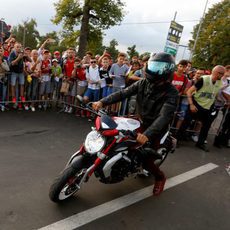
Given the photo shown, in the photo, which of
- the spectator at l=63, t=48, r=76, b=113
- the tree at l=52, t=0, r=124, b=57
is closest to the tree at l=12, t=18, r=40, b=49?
the tree at l=52, t=0, r=124, b=57

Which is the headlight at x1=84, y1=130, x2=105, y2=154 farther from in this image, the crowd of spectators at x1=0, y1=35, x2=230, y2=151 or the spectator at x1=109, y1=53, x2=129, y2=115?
the spectator at x1=109, y1=53, x2=129, y2=115

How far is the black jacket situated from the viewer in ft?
9.79

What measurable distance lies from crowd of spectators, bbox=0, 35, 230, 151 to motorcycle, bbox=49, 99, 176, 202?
3283 mm

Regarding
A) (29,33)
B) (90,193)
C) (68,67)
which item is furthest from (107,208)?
(29,33)

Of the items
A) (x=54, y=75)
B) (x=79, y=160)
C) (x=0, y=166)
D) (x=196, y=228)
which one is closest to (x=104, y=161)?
(x=79, y=160)

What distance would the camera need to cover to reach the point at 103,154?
2.77 m

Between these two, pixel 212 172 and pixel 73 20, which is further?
pixel 73 20

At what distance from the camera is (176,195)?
373cm

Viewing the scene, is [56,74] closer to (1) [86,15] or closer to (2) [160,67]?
(2) [160,67]

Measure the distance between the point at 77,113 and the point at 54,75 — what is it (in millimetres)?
1436

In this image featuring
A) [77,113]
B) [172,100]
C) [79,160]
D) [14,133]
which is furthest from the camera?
[77,113]

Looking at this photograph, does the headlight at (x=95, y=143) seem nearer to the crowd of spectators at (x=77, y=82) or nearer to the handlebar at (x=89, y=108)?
the handlebar at (x=89, y=108)

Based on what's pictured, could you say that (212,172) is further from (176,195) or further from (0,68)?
(0,68)

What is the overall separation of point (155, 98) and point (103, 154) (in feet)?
3.33
